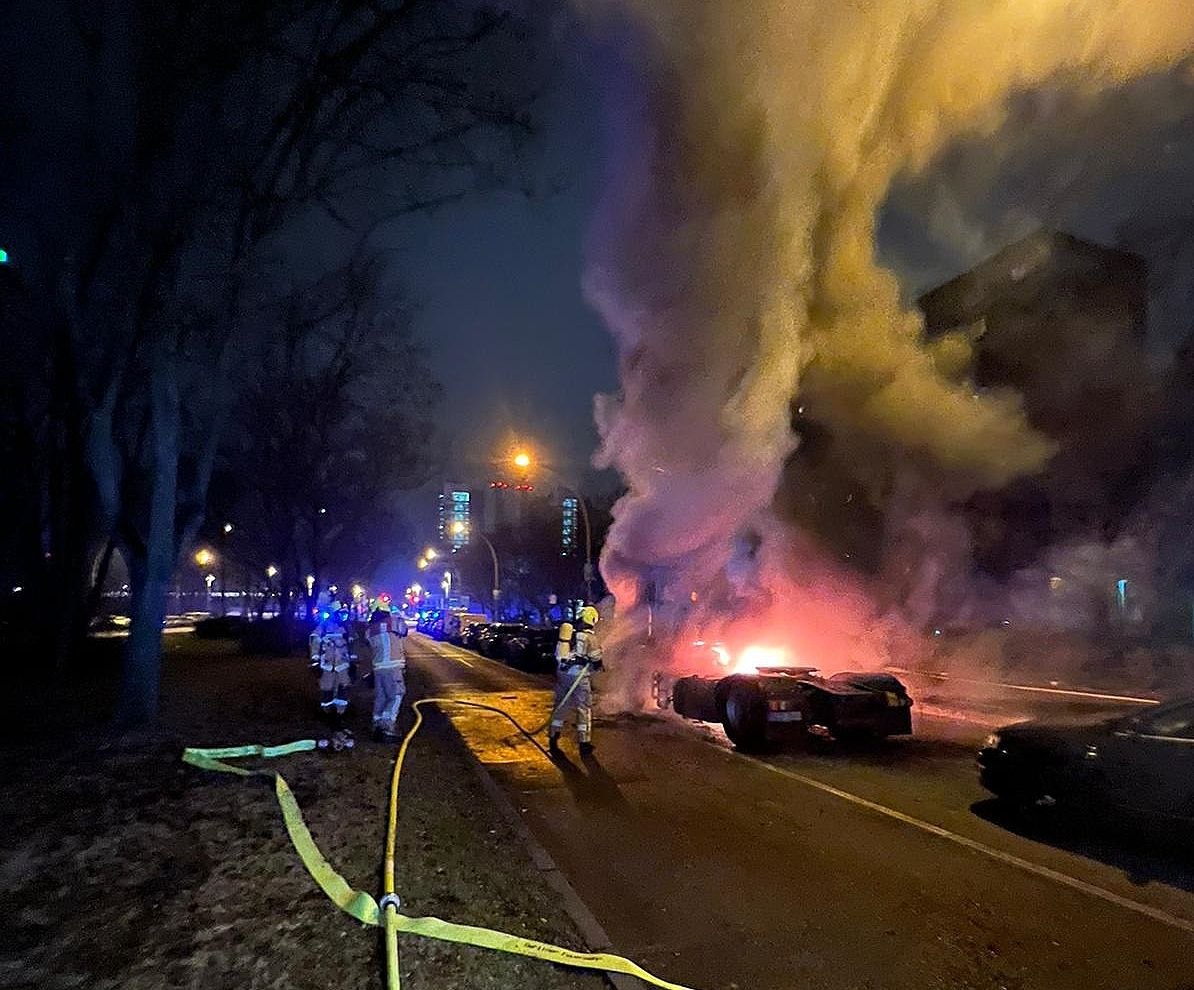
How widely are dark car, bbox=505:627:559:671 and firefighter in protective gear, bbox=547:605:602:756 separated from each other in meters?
15.2

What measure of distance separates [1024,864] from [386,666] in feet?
23.0

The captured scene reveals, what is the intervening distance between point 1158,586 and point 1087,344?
28.8ft

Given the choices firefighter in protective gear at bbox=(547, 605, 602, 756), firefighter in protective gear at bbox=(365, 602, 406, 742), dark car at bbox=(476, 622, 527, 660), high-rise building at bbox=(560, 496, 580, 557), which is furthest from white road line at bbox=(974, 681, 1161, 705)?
high-rise building at bbox=(560, 496, 580, 557)

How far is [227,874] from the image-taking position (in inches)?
210

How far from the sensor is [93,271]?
10.3m

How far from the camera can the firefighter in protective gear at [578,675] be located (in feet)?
34.5

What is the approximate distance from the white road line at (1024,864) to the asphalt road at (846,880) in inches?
0.7

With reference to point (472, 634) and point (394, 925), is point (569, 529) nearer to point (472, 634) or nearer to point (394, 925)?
point (472, 634)

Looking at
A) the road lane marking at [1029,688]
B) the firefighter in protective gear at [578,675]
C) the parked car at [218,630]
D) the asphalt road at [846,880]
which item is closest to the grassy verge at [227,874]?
Result: the asphalt road at [846,880]

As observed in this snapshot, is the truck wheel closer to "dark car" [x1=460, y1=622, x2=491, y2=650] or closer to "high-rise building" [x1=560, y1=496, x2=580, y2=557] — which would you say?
"dark car" [x1=460, y1=622, x2=491, y2=650]

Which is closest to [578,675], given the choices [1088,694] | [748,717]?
[748,717]

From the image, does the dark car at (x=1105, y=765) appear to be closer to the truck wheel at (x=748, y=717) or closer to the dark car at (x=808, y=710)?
the dark car at (x=808, y=710)

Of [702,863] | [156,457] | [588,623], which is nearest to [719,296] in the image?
[588,623]

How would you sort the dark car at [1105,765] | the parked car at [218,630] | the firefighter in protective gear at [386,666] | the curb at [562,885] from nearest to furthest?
the curb at [562,885], the dark car at [1105,765], the firefighter in protective gear at [386,666], the parked car at [218,630]
